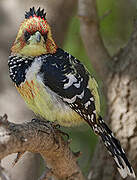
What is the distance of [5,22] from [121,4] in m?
1.19

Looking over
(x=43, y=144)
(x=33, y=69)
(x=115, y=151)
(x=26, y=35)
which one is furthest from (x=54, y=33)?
(x=43, y=144)

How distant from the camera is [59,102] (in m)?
2.63

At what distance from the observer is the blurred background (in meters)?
3.95

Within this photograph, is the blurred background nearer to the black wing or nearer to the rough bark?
the rough bark

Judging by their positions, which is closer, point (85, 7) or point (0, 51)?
point (85, 7)

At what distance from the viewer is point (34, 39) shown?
277cm

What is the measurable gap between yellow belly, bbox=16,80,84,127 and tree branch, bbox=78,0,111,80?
36.3 inches

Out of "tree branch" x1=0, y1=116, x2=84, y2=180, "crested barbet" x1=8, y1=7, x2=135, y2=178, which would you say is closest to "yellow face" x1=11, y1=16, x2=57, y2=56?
"crested barbet" x1=8, y1=7, x2=135, y2=178

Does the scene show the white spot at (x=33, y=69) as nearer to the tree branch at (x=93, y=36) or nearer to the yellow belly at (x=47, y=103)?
the yellow belly at (x=47, y=103)

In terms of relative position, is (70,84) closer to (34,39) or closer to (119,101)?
(34,39)

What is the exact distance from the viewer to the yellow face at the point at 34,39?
2771mm

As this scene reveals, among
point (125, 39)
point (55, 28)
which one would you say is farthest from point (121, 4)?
point (55, 28)

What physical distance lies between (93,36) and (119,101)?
0.64 metres

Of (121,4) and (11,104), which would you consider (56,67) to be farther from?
(121,4)
